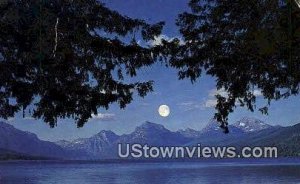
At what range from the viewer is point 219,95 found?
20516mm

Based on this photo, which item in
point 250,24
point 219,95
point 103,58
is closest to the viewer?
point 250,24

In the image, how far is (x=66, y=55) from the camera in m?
16.9

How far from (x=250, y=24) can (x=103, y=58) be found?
206 inches

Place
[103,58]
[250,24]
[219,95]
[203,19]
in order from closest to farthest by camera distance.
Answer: [250,24] → [103,58] → [203,19] → [219,95]

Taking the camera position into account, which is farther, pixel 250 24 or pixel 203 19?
pixel 203 19

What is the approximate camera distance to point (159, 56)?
18641 mm

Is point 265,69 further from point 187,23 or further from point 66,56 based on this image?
point 66,56

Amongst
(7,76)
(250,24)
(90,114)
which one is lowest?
(90,114)

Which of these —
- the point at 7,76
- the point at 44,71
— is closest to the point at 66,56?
the point at 44,71

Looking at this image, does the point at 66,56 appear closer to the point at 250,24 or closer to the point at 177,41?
the point at 177,41

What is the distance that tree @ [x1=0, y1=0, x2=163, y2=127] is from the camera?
15.8 metres

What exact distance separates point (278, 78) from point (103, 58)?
645cm

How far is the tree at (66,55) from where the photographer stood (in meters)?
15.8

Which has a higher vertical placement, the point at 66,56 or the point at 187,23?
the point at 187,23
